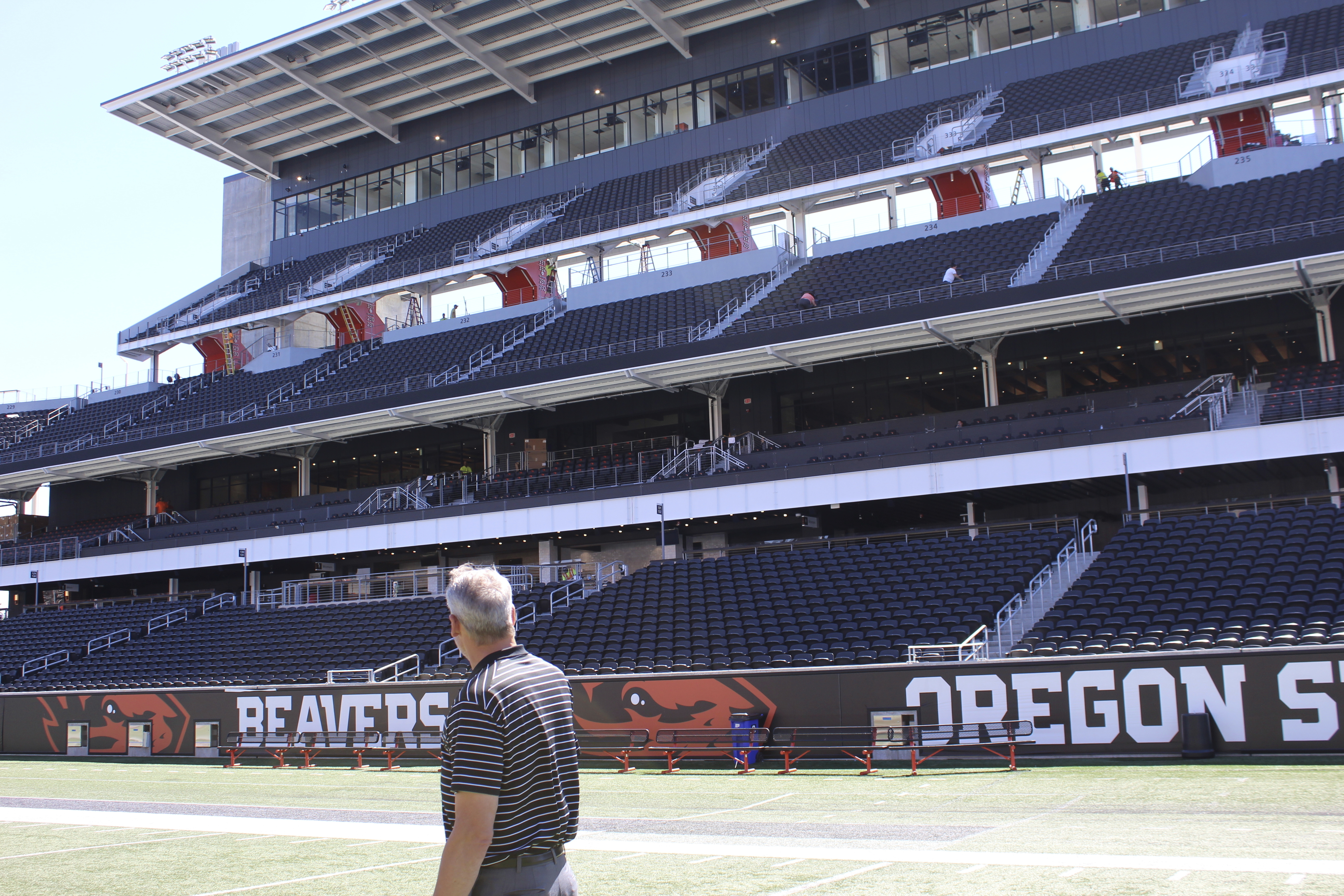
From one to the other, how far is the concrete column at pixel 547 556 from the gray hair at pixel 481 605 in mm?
28090

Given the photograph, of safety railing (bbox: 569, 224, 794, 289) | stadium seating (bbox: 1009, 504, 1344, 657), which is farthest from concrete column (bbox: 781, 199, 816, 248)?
stadium seating (bbox: 1009, 504, 1344, 657)

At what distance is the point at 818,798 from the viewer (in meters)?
13.9

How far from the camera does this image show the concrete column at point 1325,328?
2816 cm

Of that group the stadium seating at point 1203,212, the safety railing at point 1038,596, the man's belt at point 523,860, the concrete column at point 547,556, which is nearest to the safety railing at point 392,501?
the concrete column at point 547,556

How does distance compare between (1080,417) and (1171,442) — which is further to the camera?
(1080,417)

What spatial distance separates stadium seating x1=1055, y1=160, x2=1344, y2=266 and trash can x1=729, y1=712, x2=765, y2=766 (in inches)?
678

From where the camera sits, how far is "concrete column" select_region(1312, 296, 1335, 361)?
28.2m

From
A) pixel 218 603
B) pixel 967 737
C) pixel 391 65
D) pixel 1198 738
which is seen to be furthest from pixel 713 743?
pixel 391 65

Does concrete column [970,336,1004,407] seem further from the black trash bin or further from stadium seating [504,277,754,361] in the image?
the black trash bin

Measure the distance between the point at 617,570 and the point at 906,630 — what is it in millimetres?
11487

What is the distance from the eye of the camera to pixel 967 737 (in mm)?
17156

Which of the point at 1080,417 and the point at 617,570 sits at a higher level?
the point at 1080,417

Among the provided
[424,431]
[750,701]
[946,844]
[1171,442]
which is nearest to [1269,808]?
[946,844]

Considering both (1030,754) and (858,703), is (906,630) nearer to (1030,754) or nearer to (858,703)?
(858,703)
